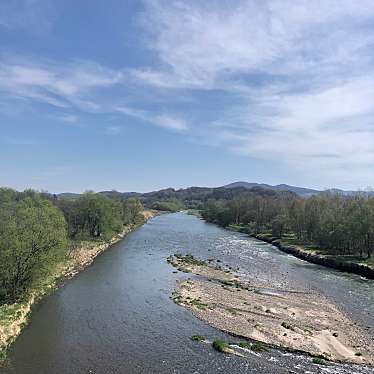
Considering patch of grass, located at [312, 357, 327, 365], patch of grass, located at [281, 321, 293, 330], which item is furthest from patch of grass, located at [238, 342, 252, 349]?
patch of grass, located at [281, 321, 293, 330]

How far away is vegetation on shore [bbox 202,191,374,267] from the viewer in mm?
77938

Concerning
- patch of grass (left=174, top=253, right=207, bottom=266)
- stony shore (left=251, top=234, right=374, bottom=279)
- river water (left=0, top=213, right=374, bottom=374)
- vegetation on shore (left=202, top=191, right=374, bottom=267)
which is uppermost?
vegetation on shore (left=202, top=191, right=374, bottom=267)

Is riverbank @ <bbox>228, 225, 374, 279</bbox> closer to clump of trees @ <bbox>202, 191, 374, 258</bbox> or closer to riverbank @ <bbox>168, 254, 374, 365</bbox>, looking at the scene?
clump of trees @ <bbox>202, 191, 374, 258</bbox>

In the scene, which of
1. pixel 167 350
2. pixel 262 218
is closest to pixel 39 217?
pixel 167 350

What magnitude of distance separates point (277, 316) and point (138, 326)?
594 inches

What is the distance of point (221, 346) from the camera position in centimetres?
3247

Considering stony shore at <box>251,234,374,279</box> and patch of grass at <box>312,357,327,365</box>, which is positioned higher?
stony shore at <box>251,234,374,279</box>

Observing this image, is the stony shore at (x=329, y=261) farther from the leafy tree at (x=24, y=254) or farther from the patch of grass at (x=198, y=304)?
the leafy tree at (x=24, y=254)

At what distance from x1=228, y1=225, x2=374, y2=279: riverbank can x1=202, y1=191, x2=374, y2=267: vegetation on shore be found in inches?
8.6

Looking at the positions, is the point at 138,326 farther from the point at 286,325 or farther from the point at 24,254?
the point at 286,325

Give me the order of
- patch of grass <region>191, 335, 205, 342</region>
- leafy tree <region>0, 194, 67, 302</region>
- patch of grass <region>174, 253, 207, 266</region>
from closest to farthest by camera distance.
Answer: patch of grass <region>191, 335, 205, 342</region> → leafy tree <region>0, 194, 67, 302</region> → patch of grass <region>174, 253, 207, 266</region>

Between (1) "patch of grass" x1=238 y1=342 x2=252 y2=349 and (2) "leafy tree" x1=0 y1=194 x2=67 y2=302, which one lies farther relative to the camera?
(2) "leafy tree" x1=0 y1=194 x2=67 y2=302

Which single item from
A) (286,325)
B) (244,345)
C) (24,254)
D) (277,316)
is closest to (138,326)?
(244,345)

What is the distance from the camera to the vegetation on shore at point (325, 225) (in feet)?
256
